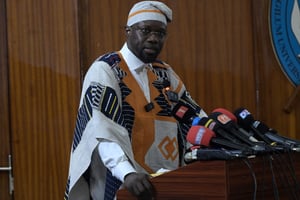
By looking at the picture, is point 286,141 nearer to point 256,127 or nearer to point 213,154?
point 256,127

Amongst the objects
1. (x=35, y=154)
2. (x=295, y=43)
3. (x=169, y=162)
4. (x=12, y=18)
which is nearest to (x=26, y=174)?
(x=35, y=154)

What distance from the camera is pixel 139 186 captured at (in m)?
2.26

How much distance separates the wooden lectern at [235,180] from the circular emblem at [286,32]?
232cm

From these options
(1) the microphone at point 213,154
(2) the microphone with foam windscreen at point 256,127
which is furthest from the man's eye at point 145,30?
(1) the microphone at point 213,154

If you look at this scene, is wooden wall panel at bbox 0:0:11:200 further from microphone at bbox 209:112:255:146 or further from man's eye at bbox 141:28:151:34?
microphone at bbox 209:112:255:146

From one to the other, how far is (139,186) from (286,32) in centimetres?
255

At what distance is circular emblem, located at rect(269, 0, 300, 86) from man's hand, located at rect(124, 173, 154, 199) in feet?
7.90

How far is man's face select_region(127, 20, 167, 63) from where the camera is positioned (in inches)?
110

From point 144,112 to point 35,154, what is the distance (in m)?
1.61

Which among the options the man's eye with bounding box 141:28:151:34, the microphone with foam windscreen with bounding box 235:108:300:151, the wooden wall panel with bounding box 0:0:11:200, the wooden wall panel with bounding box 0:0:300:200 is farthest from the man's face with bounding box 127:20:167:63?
the wooden wall panel with bounding box 0:0:11:200

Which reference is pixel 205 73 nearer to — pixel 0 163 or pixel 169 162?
pixel 0 163

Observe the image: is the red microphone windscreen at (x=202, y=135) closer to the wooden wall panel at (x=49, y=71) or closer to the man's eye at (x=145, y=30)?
the man's eye at (x=145, y=30)

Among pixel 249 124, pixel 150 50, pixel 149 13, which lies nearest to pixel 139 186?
pixel 249 124

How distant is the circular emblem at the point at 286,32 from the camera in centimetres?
451
